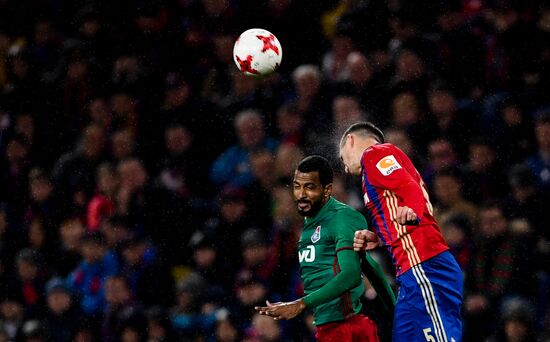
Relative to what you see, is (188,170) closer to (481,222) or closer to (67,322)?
(67,322)

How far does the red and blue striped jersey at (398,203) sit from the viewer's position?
182 inches

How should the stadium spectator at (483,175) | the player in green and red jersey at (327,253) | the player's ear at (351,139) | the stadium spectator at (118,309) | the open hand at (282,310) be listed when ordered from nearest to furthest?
1. the open hand at (282,310)
2. the player in green and red jersey at (327,253)
3. the player's ear at (351,139)
4. the stadium spectator at (483,175)
5. the stadium spectator at (118,309)

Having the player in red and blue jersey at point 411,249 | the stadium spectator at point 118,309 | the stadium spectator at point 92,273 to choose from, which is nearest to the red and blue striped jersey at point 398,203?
the player in red and blue jersey at point 411,249

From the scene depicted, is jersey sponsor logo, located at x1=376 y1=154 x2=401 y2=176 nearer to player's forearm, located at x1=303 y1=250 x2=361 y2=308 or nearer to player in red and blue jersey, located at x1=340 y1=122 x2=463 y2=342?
player in red and blue jersey, located at x1=340 y1=122 x2=463 y2=342

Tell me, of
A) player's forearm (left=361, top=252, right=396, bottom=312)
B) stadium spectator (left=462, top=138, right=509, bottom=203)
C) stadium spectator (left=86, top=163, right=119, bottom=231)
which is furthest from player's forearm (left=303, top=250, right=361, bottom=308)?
stadium spectator (left=86, top=163, right=119, bottom=231)

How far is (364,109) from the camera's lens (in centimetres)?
742

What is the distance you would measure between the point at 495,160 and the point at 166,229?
10.3ft

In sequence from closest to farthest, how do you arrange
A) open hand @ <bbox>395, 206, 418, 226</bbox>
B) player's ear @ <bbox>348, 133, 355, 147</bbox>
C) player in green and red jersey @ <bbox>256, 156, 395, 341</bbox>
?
open hand @ <bbox>395, 206, 418, 226</bbox>, player in green and red jersey @ <bbox>256, 156, 395, 341</bbox>, player's ear @ <bbox>348, 133, 355, 147</bbox>

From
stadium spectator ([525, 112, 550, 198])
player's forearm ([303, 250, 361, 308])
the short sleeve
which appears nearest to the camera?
player's forearm ([303, 250, 361, 308])

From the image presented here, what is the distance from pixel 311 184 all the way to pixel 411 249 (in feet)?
2.45

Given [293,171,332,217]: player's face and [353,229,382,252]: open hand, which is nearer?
[353,229,382,252]: open hand

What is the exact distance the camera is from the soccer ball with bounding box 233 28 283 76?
660cm

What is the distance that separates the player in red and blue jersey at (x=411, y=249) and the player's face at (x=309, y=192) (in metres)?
0.34

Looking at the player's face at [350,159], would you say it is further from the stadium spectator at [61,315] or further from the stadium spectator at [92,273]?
the stadium spectator at [61,315]
